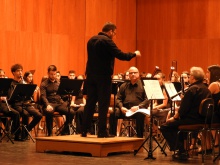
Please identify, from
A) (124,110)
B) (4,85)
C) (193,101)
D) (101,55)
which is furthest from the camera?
(124,110)

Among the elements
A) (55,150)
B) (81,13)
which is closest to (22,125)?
(55,150)

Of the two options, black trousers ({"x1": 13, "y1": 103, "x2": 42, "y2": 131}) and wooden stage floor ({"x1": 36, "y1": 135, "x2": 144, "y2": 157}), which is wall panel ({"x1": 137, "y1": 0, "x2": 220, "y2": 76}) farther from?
wooden stage floor ({"x1": 36, "y1": 135, "x2": 144, "y2": 157})

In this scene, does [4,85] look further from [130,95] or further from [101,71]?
[130,95]

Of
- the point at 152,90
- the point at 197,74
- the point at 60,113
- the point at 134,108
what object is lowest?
the point at 60,113

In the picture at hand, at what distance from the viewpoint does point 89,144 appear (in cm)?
794

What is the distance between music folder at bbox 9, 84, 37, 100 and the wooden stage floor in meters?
1.56

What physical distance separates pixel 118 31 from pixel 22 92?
797 cm

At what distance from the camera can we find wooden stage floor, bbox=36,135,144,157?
789 cm

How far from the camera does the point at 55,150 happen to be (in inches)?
329

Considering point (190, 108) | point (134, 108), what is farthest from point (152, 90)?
point (134, 108)

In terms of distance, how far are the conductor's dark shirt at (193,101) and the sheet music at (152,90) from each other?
14.2 inches

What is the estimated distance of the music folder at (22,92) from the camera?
9656 millimetres

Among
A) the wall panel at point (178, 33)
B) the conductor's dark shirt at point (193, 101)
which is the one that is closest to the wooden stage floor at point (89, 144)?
the conductor's dark shirt at point (193, 101)

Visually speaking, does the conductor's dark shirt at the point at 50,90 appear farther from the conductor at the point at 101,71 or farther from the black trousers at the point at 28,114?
the conductor at the point at 101,71
